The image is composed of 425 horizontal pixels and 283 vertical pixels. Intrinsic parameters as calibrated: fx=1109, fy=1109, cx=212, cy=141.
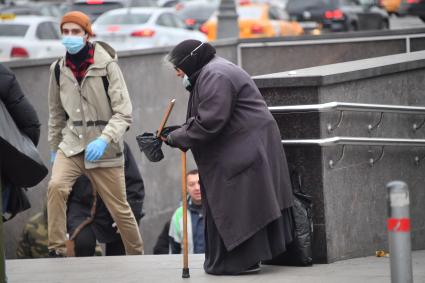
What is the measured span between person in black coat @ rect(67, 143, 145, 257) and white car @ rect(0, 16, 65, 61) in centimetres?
1361

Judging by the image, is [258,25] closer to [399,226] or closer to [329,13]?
[329,13]

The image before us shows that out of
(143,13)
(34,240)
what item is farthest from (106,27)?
(34,240)

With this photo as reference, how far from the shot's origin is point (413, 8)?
21.4 metres

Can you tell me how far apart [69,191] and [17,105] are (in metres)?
1.03

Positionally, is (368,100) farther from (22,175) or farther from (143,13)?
(143,13)

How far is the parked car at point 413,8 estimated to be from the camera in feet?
67.2

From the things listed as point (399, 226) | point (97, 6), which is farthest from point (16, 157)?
point (97, 6)

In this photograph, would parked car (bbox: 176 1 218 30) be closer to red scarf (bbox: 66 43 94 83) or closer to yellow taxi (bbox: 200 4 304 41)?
yellow taxi (bbox: 200 4 304 41)

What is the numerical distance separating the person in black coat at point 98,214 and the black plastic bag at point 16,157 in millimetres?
1922

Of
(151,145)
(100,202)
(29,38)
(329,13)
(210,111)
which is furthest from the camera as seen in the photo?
(329,13)

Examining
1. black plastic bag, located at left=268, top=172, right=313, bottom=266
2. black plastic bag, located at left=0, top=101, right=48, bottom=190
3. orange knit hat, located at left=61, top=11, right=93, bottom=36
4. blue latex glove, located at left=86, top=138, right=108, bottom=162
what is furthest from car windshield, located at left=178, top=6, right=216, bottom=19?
black plastic bag, located at left=268, top=172, right=313, bottom=266

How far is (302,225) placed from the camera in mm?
7441

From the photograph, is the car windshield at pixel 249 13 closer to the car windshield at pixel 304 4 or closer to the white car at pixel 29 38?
the car windshield at pixel 304 4

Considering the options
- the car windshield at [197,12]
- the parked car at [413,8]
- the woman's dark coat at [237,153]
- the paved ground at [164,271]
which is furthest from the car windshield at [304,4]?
the woman's dark coat at [237,153]
